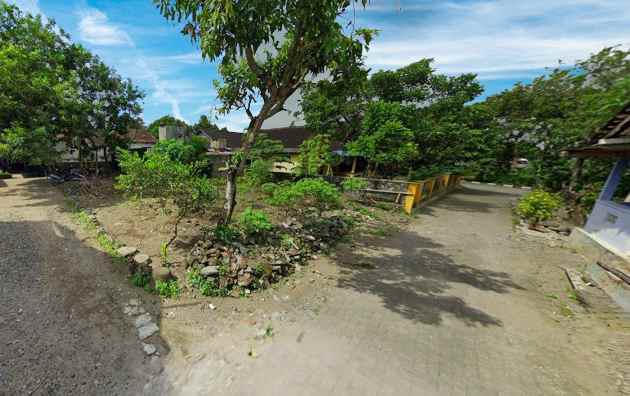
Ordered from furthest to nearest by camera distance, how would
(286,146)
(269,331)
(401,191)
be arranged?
(286,146) < (401,191) < (269,331)

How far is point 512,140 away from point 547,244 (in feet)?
50.3

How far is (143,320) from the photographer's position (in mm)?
3162

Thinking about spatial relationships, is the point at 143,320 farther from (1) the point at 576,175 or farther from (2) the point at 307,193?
(1) the point at 576,175

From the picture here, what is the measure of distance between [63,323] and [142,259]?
127 cm

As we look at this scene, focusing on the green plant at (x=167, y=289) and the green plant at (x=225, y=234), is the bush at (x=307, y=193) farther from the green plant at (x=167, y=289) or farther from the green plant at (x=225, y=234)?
the green plant at (x=167, y=289)

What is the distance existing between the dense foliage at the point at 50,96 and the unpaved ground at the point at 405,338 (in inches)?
372

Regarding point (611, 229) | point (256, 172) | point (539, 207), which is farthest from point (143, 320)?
Result: point (539, 207)

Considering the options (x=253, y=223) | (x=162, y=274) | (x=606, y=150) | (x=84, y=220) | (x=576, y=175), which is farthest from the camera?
(x=576, y=175)

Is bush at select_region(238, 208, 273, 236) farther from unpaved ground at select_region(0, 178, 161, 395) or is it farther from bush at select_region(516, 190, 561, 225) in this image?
bush at select_region(516, 190, 561, 225)

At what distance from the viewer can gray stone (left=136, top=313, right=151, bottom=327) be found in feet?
10.2

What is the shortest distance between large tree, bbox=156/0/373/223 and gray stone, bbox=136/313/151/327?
2.24m

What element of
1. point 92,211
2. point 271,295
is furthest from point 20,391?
point 92,211

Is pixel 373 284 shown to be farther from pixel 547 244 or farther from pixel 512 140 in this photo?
pixel 512 140

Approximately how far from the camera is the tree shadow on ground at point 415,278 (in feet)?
12.3
